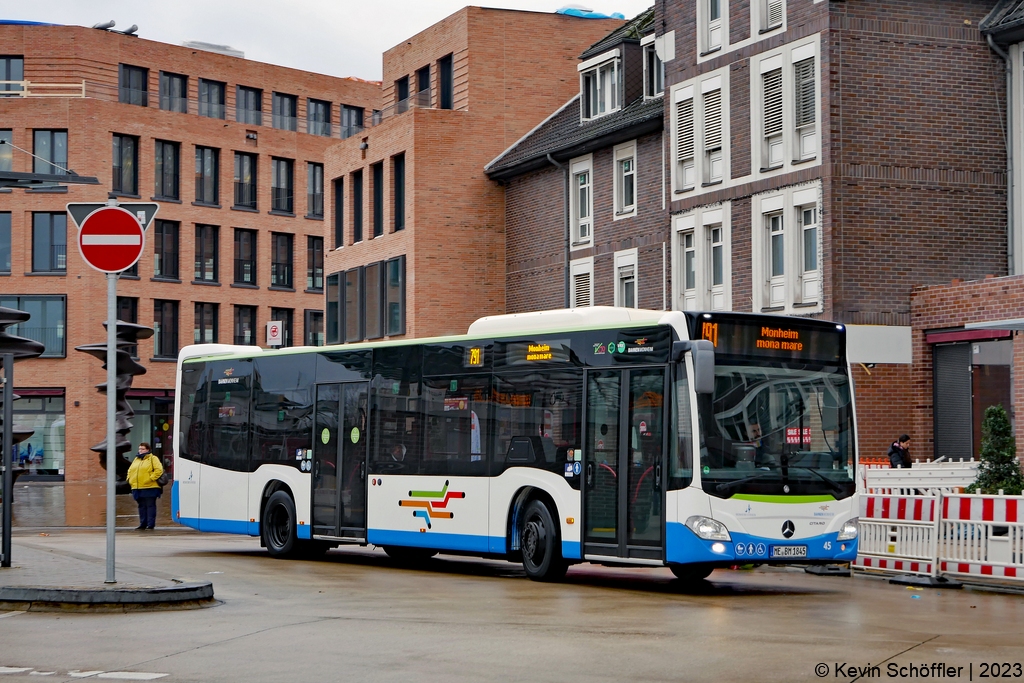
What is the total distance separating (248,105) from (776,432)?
5654 centimetres

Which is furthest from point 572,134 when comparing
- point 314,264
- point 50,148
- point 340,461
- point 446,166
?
point 314,264

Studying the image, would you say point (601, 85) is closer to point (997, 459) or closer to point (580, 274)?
point (580, 274)

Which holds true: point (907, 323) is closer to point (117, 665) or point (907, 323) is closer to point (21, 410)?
point (117, 665)

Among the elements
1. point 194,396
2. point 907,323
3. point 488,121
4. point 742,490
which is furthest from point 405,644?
point 488,121

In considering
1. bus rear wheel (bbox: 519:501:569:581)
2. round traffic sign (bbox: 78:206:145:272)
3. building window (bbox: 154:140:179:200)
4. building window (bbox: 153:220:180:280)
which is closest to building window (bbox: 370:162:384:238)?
building window (bbox: 153:220:180:280)

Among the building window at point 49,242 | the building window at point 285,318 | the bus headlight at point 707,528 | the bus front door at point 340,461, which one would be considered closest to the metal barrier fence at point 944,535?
the bus headlight at point 707,528

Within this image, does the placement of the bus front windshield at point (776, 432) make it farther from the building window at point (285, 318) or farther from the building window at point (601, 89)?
the building window at point (285, 318)

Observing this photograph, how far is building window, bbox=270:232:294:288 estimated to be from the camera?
68562 mm

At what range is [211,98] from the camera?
67.5 meters

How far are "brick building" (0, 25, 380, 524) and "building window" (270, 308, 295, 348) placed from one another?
0.09m

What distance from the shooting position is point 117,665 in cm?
990

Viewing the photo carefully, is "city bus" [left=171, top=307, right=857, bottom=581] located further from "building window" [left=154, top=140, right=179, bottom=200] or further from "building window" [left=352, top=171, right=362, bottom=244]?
"building window" [left=154, top=140, right=179, bottom=200]

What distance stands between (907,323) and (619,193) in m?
10.2

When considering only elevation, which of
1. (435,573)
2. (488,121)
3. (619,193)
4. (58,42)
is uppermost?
(58,42)
